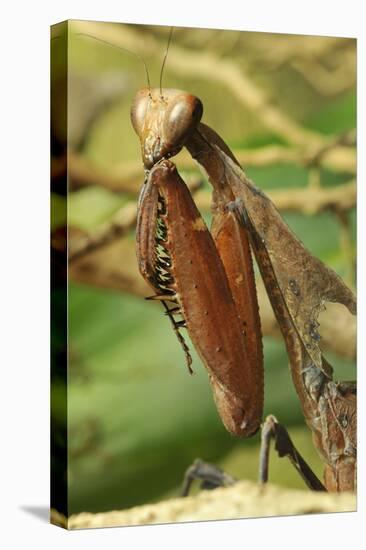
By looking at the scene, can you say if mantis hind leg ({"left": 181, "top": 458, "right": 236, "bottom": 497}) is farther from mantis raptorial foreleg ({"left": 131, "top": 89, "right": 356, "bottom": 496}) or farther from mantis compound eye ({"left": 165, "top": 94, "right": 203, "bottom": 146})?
mantis compound eye ({"left": 165, "top": 94, "right": 203, "bottom": 146})

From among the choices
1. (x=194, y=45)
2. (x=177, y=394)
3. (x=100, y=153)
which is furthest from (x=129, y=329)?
(x=194, y=45)

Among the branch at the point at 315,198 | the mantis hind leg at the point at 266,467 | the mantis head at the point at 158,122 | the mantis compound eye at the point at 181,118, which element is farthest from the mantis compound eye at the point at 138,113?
the mantis hind leg at the point at 266,467

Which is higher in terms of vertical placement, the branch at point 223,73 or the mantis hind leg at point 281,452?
the branch at point 223,73

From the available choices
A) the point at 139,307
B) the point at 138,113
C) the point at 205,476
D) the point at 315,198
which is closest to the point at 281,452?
the point at 205,476

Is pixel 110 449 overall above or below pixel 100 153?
below

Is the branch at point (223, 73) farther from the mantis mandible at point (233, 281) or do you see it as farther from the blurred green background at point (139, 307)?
the mantis mandible at point (233, 281)

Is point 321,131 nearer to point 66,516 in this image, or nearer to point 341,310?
point 341,310

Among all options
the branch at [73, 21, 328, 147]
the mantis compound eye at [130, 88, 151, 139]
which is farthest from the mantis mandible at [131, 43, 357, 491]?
the branch at [73, 21, 328, 147]
